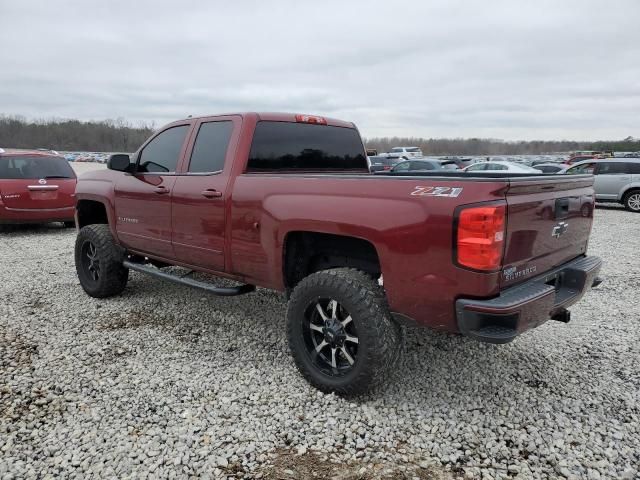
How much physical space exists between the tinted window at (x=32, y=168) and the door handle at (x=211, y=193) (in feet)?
23.4

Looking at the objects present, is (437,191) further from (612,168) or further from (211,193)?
(612,168)

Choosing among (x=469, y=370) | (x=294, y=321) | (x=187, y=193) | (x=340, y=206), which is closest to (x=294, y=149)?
(x=187, y=193)

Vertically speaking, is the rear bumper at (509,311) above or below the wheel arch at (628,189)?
above

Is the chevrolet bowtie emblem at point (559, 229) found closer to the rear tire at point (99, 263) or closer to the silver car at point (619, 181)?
the rear tire at point (99, 263)

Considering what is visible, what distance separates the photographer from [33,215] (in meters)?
9.18

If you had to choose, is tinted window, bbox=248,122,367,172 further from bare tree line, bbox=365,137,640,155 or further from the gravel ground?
bare tree line, bbox=365,137,640,155

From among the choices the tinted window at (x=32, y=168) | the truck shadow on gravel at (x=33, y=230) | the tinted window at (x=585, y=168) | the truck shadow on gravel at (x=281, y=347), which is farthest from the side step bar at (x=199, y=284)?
the tinted window at (x=585, y=168)

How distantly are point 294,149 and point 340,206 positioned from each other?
4.37 feet

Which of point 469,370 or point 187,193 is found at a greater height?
point 187,193

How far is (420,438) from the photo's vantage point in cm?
278

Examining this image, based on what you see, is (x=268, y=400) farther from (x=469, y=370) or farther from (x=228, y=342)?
(x=469, y=370)

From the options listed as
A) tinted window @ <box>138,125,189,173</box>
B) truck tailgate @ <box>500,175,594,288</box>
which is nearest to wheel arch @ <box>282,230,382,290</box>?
truck tailgate @ <box>500,175,594,288</box>

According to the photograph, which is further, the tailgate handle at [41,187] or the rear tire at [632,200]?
the rear tire at [632,200]

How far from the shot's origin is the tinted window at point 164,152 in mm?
4422
